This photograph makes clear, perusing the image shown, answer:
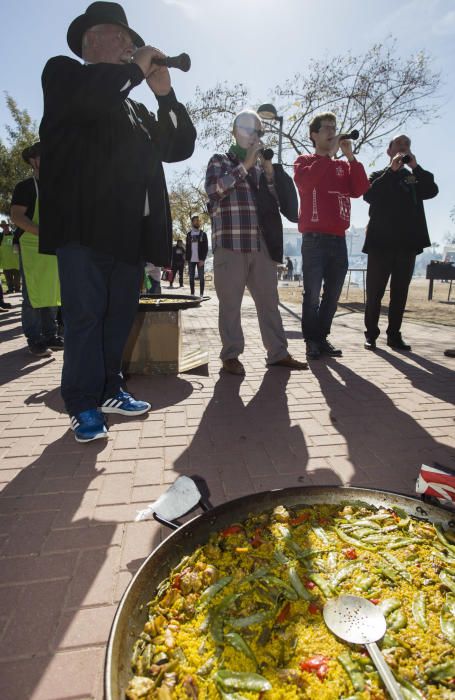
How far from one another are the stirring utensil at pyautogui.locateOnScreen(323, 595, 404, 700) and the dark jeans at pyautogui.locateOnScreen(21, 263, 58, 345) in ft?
16.0

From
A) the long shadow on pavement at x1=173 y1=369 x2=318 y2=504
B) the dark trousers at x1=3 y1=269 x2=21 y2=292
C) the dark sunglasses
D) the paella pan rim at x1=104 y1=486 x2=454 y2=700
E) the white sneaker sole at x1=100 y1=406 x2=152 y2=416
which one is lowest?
the long shadow on pavement at x1=173 y1=369 x2=318 y2=504

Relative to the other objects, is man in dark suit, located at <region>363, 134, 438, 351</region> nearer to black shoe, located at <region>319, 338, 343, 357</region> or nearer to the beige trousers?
black shoe, located at <region>319, 338, 343, 357</region>

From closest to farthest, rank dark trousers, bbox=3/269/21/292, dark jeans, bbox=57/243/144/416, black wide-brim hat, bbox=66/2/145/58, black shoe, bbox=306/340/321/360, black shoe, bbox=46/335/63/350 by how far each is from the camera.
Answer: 1. black wide-brim hat, bbox=66/2/145/58
2. dark jeans, bbox=57/243/144/416
3. black shoe, bbox=306/340/321/360
4. black shoe, bbox=46/335/63/350
5. dark trousers, bbox=3/269/21/292

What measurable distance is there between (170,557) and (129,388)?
288cm

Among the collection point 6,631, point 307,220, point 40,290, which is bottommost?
point 6,631

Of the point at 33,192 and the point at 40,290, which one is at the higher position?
the point at 33,192

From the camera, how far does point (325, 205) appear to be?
473cm

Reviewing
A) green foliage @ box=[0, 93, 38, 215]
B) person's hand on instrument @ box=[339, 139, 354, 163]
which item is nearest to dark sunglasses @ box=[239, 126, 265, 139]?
person's hand on instrument @ box=[339, 139, 354, 163]

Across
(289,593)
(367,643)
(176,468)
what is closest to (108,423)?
(176,468)

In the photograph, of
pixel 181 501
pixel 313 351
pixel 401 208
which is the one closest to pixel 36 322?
pixel 313 351

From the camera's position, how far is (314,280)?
4.89m

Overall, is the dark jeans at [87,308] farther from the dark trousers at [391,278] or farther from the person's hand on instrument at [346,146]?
the dark trousers at [391,278]

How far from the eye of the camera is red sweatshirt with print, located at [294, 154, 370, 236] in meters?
4.69

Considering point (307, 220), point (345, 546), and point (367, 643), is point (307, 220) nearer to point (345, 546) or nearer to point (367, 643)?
point (345, 546)
